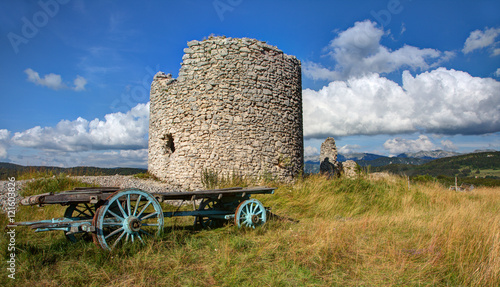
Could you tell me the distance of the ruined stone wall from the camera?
30.8ft

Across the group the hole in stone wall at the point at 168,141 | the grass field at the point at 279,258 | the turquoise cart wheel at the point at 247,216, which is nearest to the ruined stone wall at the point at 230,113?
the hole in stone wall at the point at 168,141

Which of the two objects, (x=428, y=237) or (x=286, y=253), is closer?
(x=286, y=253)

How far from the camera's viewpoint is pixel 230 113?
941 cm

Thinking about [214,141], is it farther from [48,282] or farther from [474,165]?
[474,165]

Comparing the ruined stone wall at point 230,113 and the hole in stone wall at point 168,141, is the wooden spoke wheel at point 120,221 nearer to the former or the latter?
the ruined stone wall at point 230,113

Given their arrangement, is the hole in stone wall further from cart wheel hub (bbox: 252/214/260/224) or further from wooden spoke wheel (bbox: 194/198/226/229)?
cart wheel hub (bbox: 252/214/260/224)

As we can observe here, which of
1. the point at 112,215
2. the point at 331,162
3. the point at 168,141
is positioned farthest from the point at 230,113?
the point at 331,162

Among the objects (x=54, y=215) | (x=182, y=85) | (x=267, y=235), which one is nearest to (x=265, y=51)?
(x=182, y=85)

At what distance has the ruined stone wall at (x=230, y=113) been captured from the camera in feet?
30.8

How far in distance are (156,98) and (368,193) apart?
8.28m

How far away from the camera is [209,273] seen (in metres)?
3.17

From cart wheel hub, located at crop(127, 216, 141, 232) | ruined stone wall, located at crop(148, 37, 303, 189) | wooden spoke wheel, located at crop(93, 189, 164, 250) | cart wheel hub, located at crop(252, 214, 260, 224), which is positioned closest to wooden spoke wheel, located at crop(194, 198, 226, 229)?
cart wheel hub, located at crop(252, 214, 260, 224)

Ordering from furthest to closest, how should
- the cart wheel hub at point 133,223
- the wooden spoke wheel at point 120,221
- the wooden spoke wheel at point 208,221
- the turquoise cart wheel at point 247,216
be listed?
the wooden spoke wheel at point 208,221 < the turquoise cart wheel at point 247,216 < the cart wheel hub at point 133,223 < the wooden spoke wheel at point 120,221

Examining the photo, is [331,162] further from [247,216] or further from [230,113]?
[247,216]
